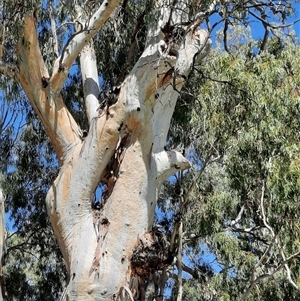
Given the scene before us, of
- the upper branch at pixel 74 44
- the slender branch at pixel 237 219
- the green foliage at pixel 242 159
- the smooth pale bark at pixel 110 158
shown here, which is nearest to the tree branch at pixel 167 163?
the smooth pale bark at pixel 110 158

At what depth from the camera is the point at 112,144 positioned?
4250 millimetres

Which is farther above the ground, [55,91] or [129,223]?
[55,91]

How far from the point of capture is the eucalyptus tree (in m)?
3.98

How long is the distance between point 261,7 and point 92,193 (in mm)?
3114

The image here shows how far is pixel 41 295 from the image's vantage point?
8.70 m

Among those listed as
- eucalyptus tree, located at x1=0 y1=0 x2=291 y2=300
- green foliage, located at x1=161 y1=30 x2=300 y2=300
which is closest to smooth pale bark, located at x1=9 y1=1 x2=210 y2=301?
eucalyptus tree, located at x1=0 y1=0 x2=291 y2=300

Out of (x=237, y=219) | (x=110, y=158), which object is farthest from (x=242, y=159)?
(x=110, y=158)

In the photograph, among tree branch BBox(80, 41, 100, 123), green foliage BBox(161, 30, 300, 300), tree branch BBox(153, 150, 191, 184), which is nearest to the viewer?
tree branch BBox(153, 150, 191, 184)

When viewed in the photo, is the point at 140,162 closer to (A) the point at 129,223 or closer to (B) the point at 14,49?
(A) the point at 129,223

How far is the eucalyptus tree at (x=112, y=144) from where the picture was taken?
3984 mm

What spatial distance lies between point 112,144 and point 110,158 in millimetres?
131

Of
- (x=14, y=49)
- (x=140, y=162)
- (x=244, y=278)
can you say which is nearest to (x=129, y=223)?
(x=140, y=162)

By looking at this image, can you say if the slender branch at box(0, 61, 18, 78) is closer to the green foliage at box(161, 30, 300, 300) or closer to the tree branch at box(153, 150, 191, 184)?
the tree branch at box(153, 150, 191, 184)

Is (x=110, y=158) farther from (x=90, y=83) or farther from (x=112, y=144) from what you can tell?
(x=90, y=83)
